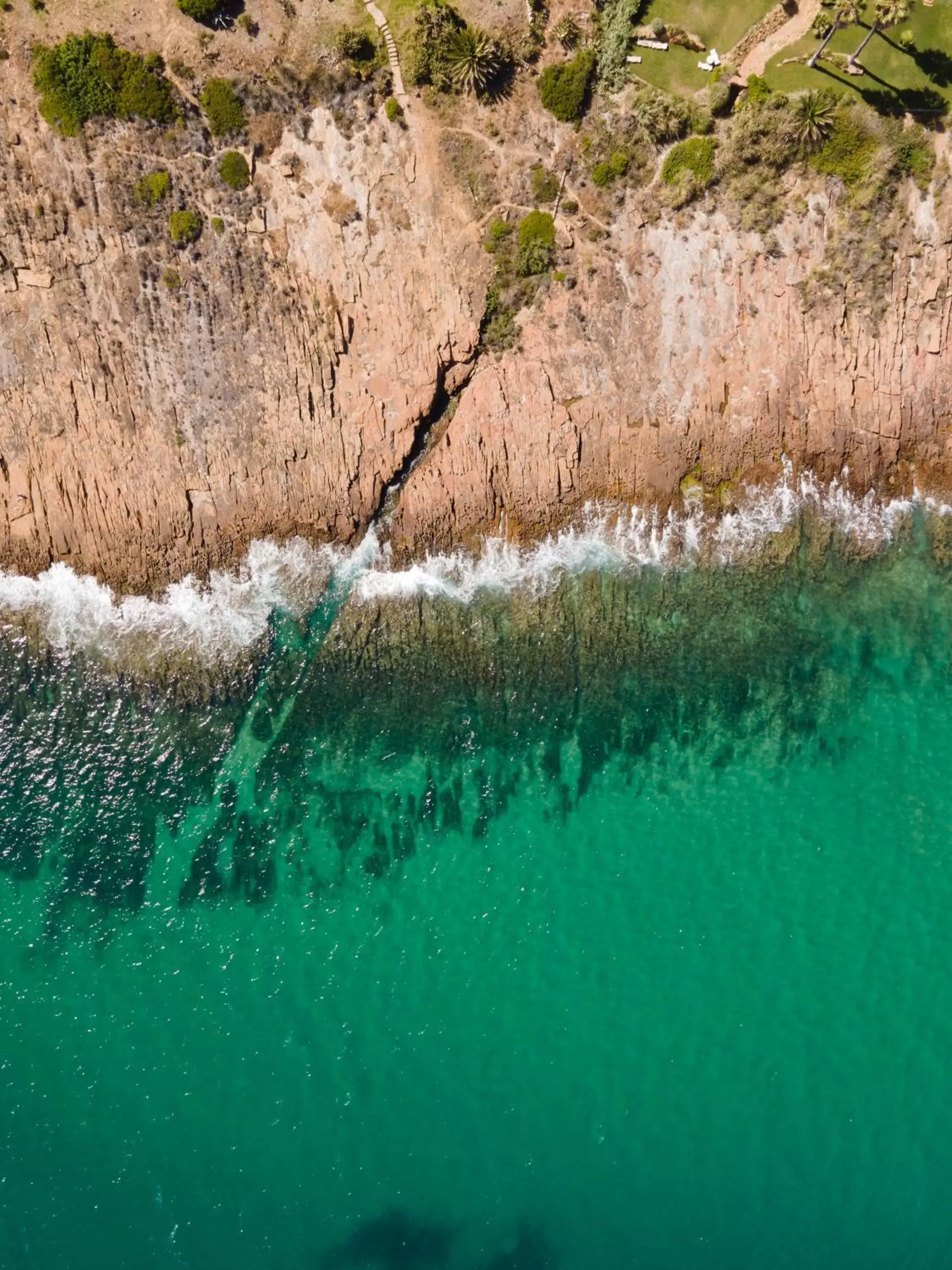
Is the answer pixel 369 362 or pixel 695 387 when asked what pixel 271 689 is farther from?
pixel 695 387

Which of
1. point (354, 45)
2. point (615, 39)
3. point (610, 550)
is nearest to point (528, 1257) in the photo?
point (610, 550)

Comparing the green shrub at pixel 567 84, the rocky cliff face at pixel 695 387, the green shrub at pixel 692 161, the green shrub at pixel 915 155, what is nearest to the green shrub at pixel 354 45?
the green shrub at pixel 567 84

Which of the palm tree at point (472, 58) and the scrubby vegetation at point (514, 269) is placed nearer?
the palm tree at point (472, 58)

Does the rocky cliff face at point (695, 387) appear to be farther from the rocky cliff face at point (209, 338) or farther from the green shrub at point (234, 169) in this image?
the green shrub at point (234, 169)

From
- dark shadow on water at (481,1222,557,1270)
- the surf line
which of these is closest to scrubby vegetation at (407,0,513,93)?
the surf line

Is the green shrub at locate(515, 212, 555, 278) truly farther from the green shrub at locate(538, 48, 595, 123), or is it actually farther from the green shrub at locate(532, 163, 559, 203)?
the green shrub at locate(538, 48, 595, 123)

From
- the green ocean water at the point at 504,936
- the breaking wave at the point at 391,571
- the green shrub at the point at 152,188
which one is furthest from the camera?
the breaking wave at the point at 391,571
